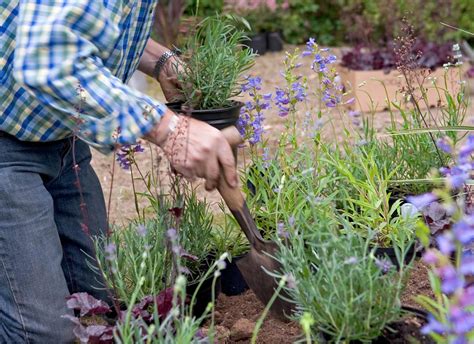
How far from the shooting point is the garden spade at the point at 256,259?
2.34 metres

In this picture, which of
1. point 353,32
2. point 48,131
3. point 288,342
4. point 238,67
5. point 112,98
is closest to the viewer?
point 112,98

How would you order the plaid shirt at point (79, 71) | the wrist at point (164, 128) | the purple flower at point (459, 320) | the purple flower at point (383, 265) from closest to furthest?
the purple flower at point (459, 320) → the purple flower at point (383, 265) → the plaid shirt at point (79, 71) → the wrist at point (164, 128)

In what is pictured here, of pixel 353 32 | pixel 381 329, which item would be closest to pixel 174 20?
pixel 353 32

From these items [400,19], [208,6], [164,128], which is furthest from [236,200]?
[208,6]

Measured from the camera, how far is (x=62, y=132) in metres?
2.58

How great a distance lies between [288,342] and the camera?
2.40m

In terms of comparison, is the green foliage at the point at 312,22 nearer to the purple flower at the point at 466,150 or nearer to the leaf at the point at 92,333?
the leaf at the point at 92,333

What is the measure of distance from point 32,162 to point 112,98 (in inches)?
25.4

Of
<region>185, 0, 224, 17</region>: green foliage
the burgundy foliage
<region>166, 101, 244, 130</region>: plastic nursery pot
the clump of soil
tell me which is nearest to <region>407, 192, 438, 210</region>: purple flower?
the clump of soil

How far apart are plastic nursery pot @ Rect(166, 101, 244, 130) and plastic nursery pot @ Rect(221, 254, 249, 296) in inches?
18.8

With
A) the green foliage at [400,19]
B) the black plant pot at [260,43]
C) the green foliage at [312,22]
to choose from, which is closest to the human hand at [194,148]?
the green foliage at [400,19]

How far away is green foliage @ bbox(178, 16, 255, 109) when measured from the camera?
9.20 ft

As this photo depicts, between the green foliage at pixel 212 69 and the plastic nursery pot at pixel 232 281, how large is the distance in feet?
1.84

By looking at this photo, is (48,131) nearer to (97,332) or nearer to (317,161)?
(97,332)
